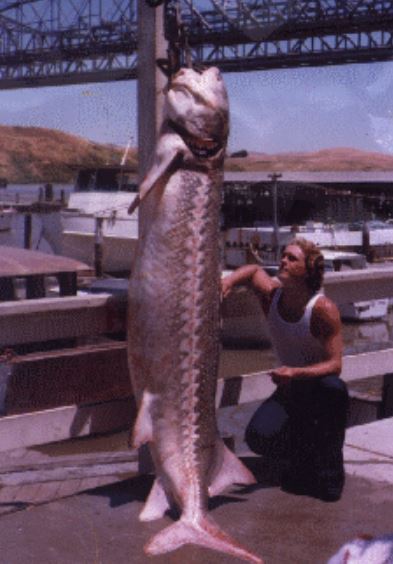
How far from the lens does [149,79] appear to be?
4273mm

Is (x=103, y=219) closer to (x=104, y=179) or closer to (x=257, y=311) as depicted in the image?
(x=104, y=179)

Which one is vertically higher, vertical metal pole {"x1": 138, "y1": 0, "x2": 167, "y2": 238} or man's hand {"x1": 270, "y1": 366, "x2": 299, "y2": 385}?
vertical metal pole {"x1": 138, "y1": 0, "x2": 167, "y2": 238}

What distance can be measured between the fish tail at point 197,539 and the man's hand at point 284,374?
0.99 m

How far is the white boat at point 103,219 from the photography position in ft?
98.5

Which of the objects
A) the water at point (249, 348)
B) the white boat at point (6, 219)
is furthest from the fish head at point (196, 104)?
the white boat at point (6, 219)

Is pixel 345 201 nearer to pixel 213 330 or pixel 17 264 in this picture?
pixel 17 264

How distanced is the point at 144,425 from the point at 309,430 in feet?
4.09

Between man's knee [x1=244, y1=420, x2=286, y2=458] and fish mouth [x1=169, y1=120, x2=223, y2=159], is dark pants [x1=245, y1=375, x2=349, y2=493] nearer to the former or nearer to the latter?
man's knee [x1=244, y1=420, x2=286, y2=458]

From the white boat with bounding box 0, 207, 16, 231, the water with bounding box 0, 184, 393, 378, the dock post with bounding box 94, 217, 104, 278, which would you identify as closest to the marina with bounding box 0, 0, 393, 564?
the water with bounding box 0, 184, 393, 378

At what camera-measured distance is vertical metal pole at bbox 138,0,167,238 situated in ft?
13.9

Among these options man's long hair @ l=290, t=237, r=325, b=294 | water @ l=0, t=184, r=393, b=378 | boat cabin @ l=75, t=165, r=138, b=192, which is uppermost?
boat cabin @ l=75, t=165, r=138, b=192

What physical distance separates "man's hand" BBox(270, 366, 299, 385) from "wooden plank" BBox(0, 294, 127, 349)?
79cm

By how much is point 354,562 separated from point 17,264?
31.0ft

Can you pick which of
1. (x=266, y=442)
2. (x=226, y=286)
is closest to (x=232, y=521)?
(x=266, y=442)
